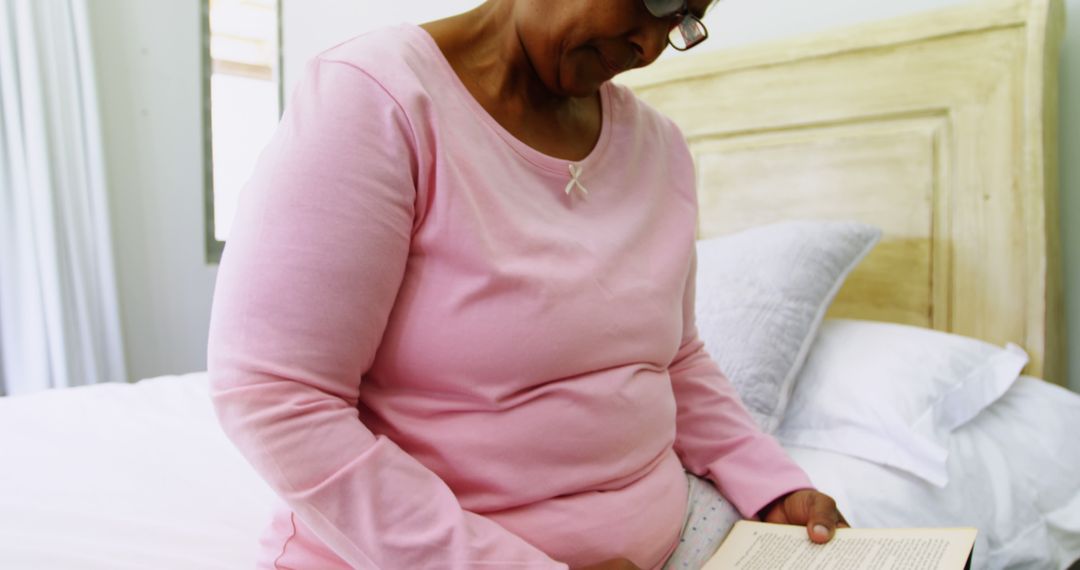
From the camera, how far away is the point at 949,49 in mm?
1442

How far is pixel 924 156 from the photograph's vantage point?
4.83ft

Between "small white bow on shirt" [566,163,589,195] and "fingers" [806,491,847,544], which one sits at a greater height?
"small white bow on shirt" [566,163,589,195]

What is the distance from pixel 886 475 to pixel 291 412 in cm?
86

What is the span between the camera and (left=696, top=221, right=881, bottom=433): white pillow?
121 cm

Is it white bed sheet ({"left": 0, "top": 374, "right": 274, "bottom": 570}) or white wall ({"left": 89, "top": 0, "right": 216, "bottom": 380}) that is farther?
white wall ({"left": 89, "top": 0, "right": 216, "bottom": 380})

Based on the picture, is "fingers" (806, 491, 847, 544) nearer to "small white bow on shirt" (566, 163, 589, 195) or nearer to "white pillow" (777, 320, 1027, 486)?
"white pillow" (777, 320, 1027, 486)

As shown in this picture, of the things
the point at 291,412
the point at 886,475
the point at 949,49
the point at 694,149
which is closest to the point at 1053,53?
the point at 949,49

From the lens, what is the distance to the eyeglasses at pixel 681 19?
2.38 ft

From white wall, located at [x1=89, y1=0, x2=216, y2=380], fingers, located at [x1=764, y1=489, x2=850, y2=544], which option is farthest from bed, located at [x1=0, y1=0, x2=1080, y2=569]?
white wall, located at [x1=89, y1=0, x2=216, y2=380]

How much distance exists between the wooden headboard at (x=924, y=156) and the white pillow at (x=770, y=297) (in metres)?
0.15

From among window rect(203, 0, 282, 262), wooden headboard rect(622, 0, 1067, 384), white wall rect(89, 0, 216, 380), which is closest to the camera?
wooden headboard rect(622, 0, 1067, 384)

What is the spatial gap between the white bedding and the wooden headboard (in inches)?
7.8

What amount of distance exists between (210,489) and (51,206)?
6.25ft

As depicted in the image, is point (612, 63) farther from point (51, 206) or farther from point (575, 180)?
point (51, 206)
